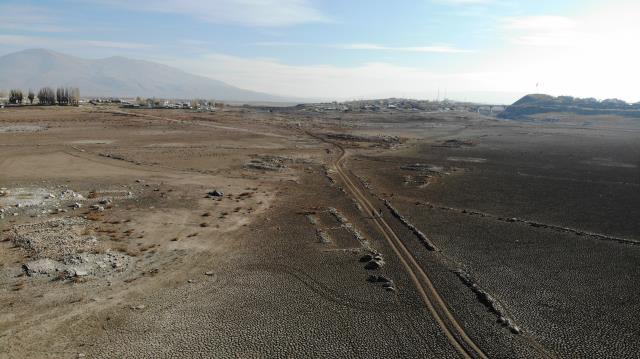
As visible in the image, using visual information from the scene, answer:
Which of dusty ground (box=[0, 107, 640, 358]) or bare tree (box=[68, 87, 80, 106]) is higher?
bare tree (box=[68, 87, 80, 106])

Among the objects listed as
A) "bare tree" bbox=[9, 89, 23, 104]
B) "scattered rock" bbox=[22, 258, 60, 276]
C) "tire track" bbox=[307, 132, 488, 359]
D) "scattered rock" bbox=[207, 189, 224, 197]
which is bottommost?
"tire track" bbox=[307, 132, 488, 359]

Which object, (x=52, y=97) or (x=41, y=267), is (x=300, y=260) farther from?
(x=52, y=97)

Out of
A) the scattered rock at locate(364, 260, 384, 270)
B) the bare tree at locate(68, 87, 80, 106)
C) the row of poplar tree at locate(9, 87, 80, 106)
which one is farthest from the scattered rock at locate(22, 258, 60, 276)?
the bare tree at locate(68, 87, 80, 106)

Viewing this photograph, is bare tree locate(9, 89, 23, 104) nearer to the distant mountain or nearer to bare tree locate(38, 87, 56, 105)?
bare tree locate(38, 87, 56, 105)

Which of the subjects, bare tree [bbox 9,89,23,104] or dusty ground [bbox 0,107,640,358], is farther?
bare tree [bbox 9,89,23,104]

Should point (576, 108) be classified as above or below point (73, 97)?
above

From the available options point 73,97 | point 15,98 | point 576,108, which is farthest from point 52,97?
point 576,108

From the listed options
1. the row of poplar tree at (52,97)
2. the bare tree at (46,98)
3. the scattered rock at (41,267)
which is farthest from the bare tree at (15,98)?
the scattered rock at (41,267)

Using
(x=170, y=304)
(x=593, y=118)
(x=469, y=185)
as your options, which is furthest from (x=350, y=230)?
(x=593, y=118)

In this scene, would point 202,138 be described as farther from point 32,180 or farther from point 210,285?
point 210,285
